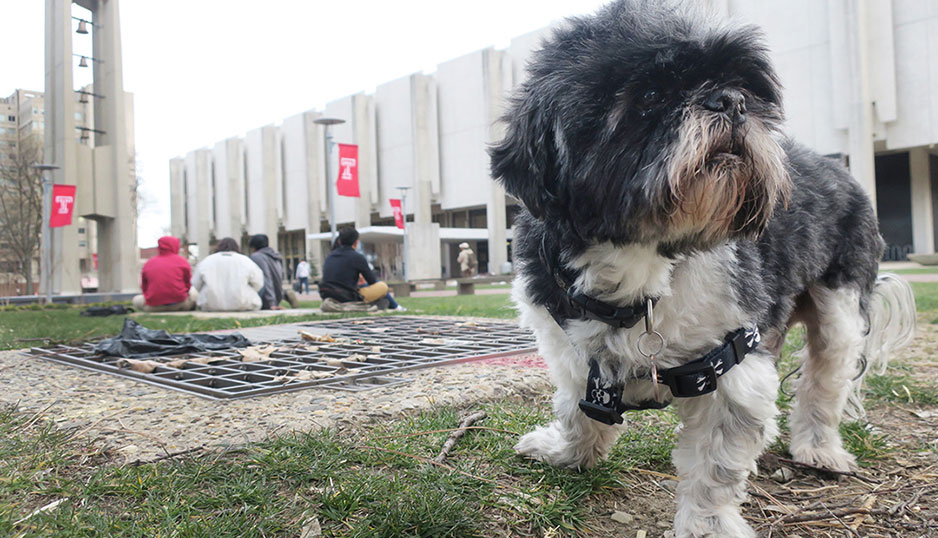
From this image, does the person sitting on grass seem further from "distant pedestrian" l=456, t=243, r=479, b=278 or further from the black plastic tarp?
"distant pedestrian" l=456, t=243, r=479, b=278

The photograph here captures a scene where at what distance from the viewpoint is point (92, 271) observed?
96.0 feet

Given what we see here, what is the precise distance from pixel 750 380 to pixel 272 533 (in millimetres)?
1594

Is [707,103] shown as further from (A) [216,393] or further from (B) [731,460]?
(A) [216,393]

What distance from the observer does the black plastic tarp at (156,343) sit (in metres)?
4.98

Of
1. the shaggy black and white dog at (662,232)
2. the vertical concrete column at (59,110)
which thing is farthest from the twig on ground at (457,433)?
the vertical concrete column at (59,110)

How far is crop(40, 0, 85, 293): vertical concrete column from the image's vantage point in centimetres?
2116

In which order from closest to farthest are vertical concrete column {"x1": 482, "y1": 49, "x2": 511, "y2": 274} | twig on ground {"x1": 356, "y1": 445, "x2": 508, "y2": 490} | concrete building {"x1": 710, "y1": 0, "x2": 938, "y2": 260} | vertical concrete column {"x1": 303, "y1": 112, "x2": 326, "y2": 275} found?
twig on ground {"x1": 356, "y1": 445, "x2": 508, "y2": 490}
concrete building {"x1": 710, "y1": 0, "x2": 938, "y2": 260}
vertical concrete column {"x1": 482, "y1": 49, "x2": 511, "y2": 274}
vertical concrete column {"x1": 303, "y1": 112, "x2": 326, "y2": 275}

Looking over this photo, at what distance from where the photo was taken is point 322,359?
4.69 meters

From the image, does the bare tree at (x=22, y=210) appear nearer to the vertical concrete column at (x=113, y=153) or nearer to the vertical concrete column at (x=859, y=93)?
the vertical concrete column at (x=113, y=153)

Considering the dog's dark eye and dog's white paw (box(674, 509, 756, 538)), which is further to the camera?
dog's white paw (box(674, 509, 756, 538))

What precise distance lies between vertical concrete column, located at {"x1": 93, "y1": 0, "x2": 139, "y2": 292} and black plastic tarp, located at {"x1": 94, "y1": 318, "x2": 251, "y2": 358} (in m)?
18.7

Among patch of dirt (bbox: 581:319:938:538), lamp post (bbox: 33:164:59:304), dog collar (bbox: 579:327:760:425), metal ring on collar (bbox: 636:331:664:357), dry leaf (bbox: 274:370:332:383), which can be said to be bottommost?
patch of dirt (bbox: 581:319:938:538)

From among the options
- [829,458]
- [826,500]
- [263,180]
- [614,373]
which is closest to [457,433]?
[614,373]

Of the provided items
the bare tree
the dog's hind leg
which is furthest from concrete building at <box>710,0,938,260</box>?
the dog's hind leg
